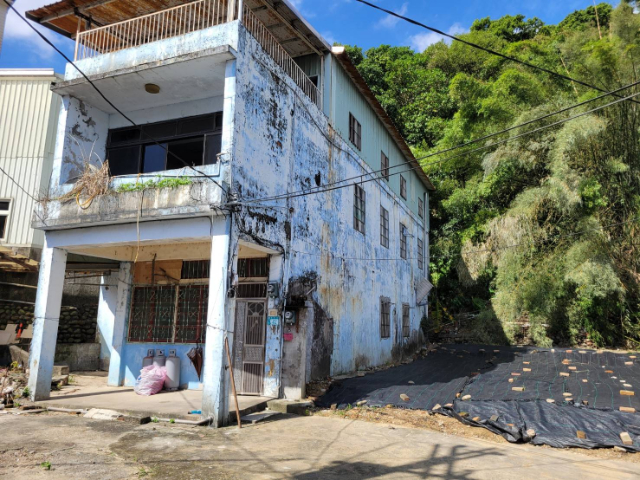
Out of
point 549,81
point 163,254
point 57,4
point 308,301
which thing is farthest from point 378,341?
point 549,81

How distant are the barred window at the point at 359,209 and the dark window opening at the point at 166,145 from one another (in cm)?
523

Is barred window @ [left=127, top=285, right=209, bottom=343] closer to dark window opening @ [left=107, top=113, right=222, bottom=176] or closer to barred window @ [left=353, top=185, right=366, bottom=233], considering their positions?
dark window opening @ [left=107, top=113, right=222, bottom=176]

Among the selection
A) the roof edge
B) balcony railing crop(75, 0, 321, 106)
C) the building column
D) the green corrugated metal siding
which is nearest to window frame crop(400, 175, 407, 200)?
the green corrugated metal siding

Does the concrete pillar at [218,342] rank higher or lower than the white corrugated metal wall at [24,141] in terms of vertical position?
lower

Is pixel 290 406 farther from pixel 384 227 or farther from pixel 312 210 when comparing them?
pixel 384 227

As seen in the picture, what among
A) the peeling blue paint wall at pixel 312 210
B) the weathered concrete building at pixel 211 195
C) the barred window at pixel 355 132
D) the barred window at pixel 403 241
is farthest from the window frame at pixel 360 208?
the barred window at pixel 403 241

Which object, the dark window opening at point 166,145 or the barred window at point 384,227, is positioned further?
the barred window at point 384,227

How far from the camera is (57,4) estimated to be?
9.77m

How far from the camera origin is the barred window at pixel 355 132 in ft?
44.7

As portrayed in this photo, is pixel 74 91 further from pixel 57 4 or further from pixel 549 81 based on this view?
pixel 549 81

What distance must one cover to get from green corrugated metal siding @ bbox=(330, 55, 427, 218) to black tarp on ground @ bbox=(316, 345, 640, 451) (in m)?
6.89

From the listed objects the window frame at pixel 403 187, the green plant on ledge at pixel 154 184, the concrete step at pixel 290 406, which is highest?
the window frame at pixel 403 187

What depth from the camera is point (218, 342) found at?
7.28m

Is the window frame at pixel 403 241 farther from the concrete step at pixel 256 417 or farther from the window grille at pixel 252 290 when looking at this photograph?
the concrete step at pixel 256 417
